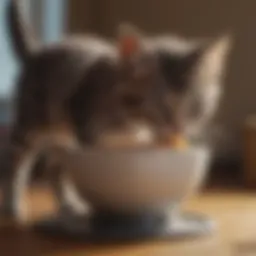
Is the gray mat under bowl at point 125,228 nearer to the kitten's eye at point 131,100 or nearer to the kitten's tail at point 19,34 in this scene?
the kitten's eye at point 131,100

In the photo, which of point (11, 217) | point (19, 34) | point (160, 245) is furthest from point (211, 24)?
point (160, 245)

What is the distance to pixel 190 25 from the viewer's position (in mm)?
2178

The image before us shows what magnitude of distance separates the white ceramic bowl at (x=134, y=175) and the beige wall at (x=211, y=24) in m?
0.90

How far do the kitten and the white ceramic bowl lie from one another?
0.06 meters

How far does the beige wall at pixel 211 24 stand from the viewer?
7.08 ft

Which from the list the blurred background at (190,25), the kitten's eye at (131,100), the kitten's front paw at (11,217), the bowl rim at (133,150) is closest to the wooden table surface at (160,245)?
the kitten's front paw at (11,217)

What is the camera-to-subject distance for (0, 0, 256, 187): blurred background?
214 centimetres

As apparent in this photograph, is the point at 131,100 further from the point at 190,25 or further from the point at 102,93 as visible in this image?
the point at 190,25

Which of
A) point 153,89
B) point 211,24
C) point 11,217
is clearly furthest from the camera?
point 211,24

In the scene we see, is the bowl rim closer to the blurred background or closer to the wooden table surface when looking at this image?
the wooden table surface

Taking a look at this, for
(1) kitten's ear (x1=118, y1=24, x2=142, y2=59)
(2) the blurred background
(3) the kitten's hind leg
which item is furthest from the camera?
(2) the blurred background

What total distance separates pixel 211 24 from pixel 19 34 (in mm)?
837

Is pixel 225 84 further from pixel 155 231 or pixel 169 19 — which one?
pixel 155 231

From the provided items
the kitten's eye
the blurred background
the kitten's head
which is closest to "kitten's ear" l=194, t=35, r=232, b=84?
the kitten's head
